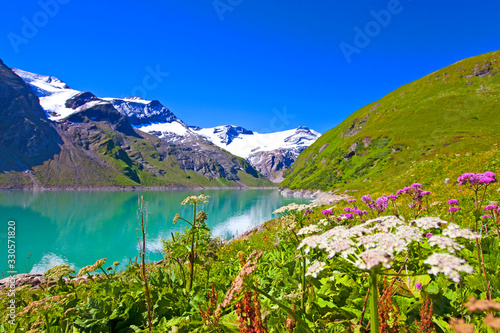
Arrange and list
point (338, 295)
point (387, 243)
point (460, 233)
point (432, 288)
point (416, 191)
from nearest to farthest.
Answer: point (387, 243)
point (460, 233)
point (432, 288)
point (338, 295)
point (416, 191)

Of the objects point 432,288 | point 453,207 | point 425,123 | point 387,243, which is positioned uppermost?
point 425,123

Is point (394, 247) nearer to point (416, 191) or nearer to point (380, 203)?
point (380, 203)

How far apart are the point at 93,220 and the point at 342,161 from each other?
109 metres

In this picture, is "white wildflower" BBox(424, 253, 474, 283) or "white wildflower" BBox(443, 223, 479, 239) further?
"white wildflower" BBox(443, 223, 479, 239)

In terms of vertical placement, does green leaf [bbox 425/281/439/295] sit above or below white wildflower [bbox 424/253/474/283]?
below

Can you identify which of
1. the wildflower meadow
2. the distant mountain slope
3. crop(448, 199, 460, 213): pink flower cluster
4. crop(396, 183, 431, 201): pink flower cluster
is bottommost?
the wildflower meadow

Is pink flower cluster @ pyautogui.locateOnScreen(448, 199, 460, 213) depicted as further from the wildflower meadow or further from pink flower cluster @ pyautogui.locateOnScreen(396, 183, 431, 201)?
the wildflower meadow

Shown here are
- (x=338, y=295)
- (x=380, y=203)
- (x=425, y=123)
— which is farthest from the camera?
(x=425, y=123)

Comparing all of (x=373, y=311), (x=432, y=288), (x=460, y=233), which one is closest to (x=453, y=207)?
(x=432, y=288)

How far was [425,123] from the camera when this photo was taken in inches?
3713

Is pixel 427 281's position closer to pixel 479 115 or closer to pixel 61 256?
pixel 61 256

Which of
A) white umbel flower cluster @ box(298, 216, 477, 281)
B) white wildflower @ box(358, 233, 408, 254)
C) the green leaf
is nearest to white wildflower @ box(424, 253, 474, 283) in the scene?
white umbel flower cluster @ box(298, 216, 477, 281)

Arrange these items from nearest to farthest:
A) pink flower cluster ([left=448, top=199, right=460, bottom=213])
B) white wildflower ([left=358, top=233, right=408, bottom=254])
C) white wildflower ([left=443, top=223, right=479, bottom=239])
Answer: white wildflower ([left=358, top=233, right=408, bottom=254]) < white wildflower ([left=443, top=223, right=479, bottom=239]) < pink flower cluster ([left=448, top=199, right=460, bottom=213])

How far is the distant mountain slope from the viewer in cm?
7631
